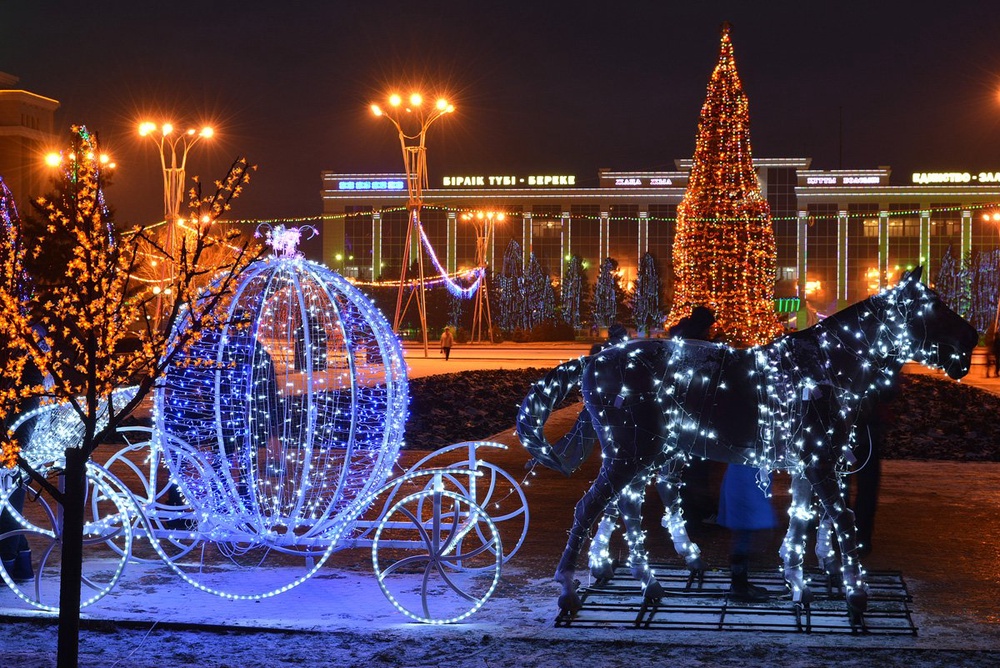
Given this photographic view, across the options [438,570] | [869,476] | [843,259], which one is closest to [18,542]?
[438,570]

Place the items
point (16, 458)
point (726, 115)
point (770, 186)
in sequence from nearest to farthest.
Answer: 1. point (16, 458)
2. point (726, 115)
3. point (770, 186)

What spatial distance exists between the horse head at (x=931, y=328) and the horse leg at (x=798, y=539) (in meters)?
1.14

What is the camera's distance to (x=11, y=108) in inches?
3435

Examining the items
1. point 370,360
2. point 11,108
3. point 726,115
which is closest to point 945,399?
point 726,115

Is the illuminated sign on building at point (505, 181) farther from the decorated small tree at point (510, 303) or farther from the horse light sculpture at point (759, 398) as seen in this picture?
the horse light sculpture at point (759, 398)

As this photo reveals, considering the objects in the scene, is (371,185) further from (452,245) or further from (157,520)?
(157,520)

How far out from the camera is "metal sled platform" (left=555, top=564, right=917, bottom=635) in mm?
6281

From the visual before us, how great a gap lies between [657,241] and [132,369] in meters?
104

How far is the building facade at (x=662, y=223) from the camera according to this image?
103 meters

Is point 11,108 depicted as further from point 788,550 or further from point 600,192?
point 788,550

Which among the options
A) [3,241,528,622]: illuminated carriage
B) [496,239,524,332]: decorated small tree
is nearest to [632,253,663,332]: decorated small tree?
[496,239,524,332]: decorated small tree

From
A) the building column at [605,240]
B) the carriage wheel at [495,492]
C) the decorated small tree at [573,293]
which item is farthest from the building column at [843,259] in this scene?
the carriage wheel at [495,492]

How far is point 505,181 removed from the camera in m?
108

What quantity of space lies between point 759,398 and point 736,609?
4.20 feet
